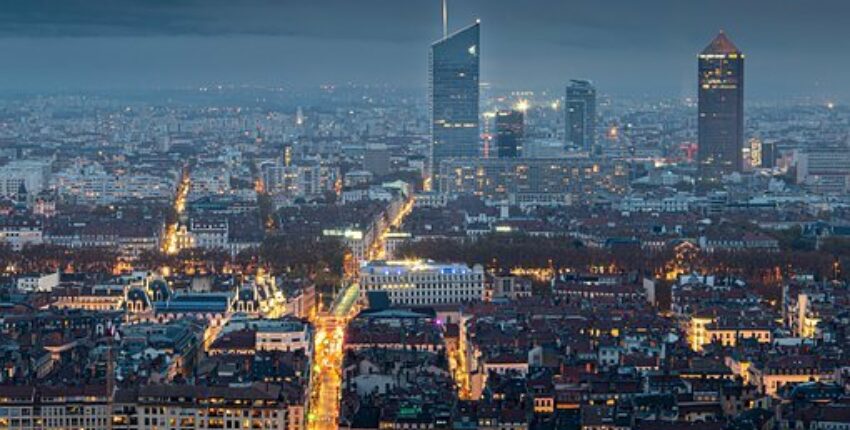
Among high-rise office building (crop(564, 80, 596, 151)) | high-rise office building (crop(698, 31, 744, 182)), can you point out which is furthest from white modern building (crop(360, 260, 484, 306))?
high-rise office building (crop(564, 80, 596, 151))

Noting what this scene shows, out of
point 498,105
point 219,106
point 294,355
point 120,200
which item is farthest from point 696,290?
point 219,106

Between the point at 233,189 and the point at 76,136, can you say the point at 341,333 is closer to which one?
the point at 233,189

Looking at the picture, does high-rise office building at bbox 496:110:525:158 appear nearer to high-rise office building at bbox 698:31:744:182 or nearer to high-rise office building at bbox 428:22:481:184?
high-rise office building at bbox 428:22:481:184

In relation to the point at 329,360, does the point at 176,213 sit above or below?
above

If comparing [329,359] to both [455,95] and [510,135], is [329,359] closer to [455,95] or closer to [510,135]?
[510,135]

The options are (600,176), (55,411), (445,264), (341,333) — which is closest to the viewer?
(55,411)

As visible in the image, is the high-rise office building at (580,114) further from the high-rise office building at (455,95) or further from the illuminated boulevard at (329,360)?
the illuminated boulevard at (329,360)

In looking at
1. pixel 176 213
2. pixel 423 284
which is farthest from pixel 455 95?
pixel 423 284
